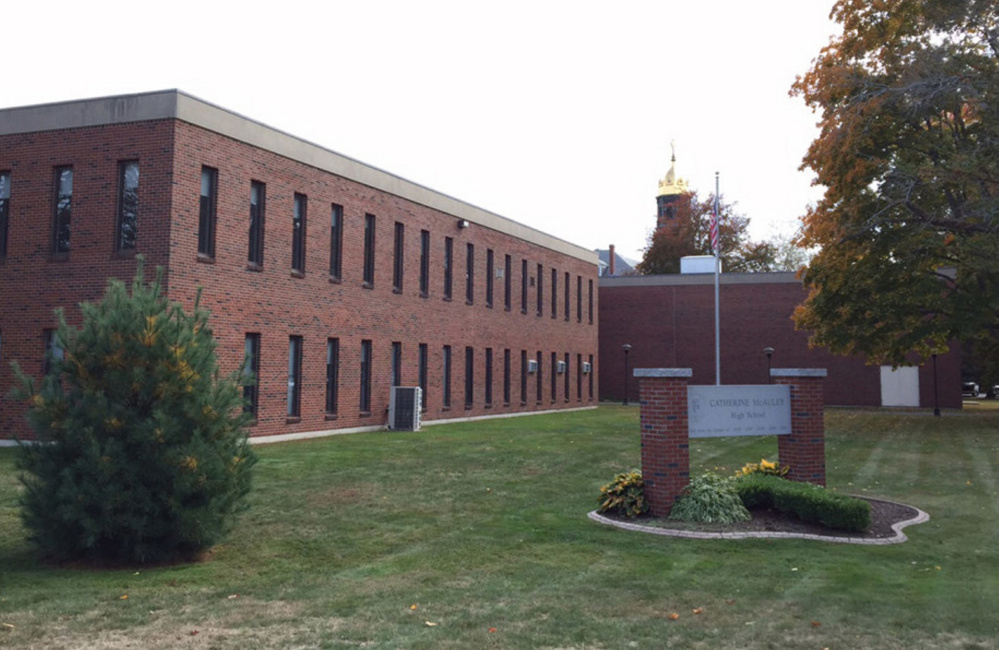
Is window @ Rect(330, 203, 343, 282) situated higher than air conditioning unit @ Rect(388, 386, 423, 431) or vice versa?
window @ Rect(330, 203, 343, 282)

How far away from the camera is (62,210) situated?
20531mm

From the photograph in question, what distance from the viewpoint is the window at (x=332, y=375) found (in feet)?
81.6

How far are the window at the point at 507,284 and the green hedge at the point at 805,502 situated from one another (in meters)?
24.8

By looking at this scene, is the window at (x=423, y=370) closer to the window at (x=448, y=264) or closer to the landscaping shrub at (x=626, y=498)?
the window at (x=448, y=264)

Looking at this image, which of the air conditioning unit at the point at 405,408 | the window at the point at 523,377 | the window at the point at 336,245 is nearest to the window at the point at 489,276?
the window at the point at 523,377

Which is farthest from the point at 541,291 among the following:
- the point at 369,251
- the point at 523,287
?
the point at 369,251

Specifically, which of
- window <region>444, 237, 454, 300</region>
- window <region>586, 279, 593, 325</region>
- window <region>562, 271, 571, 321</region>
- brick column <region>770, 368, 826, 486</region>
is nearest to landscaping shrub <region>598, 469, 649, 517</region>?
brick column <region>770, 368, 826, 486</region>

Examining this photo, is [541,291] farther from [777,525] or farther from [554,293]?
[777,525]

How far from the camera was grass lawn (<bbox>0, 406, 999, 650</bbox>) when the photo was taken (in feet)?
21.2

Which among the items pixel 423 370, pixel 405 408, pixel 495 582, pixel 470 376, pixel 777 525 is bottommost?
pixel 495 582

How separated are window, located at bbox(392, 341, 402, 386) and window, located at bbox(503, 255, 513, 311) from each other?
8843 mm

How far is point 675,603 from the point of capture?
7.36 metres

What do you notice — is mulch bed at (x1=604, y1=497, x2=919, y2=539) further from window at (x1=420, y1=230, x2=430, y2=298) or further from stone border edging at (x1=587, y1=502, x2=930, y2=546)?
window at (x1=420, y1=230, x2=430, y2=298)

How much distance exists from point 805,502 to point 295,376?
Answer: 15.8 metres
